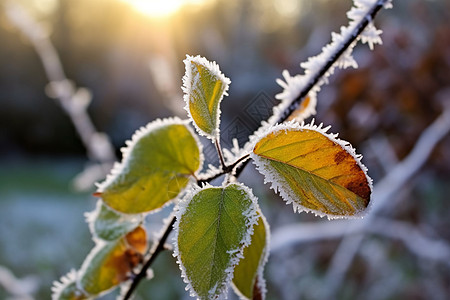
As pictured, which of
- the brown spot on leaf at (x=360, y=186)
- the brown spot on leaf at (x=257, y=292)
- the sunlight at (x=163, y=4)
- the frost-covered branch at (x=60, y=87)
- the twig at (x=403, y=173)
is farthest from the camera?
the sunlight at (x=163, y=4)

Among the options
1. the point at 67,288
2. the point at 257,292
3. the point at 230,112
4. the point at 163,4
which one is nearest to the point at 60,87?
the point at 67,288

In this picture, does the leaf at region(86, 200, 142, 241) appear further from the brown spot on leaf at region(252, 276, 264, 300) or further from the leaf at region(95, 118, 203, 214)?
the brown spot on leaf at region(252, 276, 264, 300)

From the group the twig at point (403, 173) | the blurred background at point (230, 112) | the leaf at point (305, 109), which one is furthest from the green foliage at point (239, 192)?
the twig at point (403, 173)

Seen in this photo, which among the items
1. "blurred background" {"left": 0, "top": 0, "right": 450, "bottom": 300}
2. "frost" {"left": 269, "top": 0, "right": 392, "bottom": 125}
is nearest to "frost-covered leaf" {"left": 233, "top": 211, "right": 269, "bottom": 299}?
"frost" {"left": 269, "top": 0, "right": 392, "bottom": 125}

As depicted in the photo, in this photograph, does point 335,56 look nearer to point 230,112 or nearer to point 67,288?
point 67,288

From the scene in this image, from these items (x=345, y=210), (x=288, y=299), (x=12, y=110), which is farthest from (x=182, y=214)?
(x=12, y=110)

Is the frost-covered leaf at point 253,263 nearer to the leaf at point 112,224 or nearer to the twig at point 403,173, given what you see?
the leaf at point 112,224
